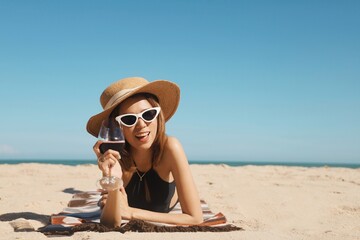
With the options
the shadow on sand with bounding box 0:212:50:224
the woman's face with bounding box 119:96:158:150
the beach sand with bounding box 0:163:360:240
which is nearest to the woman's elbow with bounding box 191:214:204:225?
the beach sand with bounding box 0:163:360:240

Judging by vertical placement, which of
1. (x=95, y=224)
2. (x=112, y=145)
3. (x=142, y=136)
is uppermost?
(x=142, y=136)

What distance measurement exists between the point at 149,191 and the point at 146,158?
38 cm

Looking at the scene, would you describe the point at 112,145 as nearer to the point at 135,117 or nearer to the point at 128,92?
the point at 135,117

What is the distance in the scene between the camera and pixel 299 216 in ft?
17.9

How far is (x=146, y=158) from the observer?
12.6 feet

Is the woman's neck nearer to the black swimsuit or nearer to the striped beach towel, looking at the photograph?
the black swimsuit

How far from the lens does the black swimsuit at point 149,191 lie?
3939 mm

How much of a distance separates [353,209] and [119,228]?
4169mm

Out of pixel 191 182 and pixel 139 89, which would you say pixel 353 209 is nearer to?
pixel 191 182

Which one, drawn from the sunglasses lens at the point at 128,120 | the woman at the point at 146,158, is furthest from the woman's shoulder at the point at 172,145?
the sunglasses lens at the point at 128,120

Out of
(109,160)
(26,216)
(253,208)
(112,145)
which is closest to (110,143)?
(112,145)

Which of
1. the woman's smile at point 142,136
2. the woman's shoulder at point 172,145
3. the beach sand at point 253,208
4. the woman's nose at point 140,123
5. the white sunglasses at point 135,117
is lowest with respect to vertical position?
the beach sand at point 253,208

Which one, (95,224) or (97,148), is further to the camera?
(95,224)

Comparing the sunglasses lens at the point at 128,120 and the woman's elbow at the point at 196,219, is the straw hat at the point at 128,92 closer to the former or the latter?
the sunglasses lens at the point at 128,120
